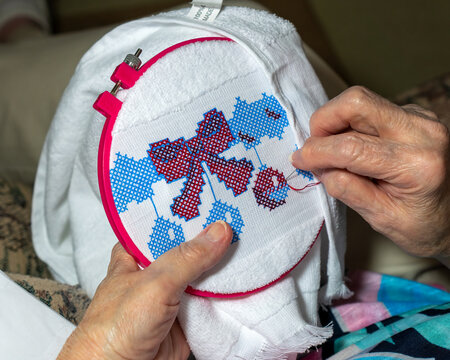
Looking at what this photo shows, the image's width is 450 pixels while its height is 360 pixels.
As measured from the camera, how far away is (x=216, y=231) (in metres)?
0.53

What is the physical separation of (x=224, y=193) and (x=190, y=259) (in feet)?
0.33

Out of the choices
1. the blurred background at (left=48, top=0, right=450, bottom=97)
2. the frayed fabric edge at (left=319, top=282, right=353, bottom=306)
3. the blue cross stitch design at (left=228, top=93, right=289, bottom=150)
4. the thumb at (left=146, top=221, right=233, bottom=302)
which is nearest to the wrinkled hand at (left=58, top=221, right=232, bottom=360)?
the thumb at (left=146, top=221, right=233, bottom=302)

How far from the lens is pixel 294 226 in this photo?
60 centimetres

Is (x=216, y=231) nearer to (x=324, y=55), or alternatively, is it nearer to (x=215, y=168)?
(x=215, y=168)

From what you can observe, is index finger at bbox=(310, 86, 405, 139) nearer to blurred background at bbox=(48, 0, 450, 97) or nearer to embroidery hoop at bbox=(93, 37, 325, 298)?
embroidery hoop at bbox=(93, 37, 325, 298)

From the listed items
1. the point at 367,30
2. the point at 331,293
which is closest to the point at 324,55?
the point at 367,30

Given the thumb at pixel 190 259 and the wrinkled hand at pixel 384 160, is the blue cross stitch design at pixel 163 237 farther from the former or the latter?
the wrinkled hand at pixel 384 160

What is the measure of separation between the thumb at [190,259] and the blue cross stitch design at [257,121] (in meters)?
0.13

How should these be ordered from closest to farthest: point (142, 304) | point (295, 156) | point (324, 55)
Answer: point (142, 304), point (295, 156), point (324, 55)

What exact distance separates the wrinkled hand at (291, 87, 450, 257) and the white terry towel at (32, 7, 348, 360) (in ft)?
0.15

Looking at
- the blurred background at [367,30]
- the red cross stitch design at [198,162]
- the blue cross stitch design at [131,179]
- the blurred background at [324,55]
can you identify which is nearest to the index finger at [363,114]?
the red cross stitch design at [198,162]

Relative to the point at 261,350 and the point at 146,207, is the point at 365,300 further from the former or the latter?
the point at 146,207

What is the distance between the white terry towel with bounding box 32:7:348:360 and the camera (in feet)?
1.92

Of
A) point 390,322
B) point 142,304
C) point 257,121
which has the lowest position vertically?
point 390,322
